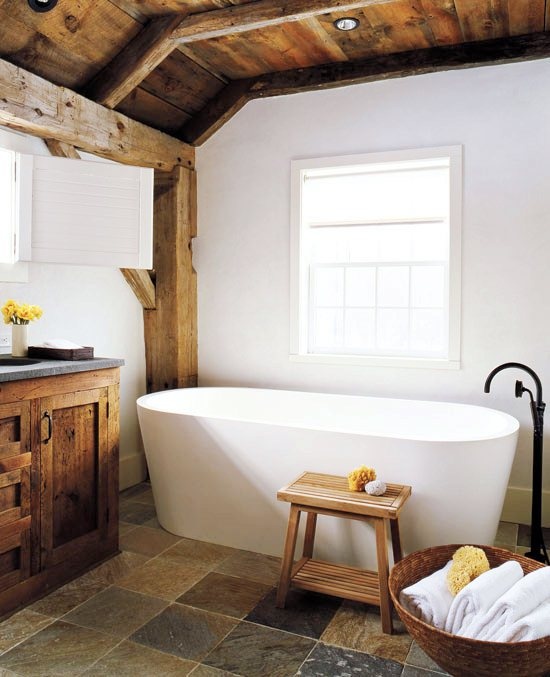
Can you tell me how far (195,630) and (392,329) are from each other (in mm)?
2395

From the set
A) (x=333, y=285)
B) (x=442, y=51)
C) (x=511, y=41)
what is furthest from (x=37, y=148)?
(x=511, y=41)

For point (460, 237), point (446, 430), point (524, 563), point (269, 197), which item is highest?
point (269, 197)

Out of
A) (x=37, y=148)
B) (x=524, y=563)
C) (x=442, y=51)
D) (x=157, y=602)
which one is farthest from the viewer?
(x=442, y=51)

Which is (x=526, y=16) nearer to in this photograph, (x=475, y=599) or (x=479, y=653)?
(x=475, y=599)

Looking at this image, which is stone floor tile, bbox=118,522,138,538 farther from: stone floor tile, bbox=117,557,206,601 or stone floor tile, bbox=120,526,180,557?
stone floor tile, bbox=117,557,206,601

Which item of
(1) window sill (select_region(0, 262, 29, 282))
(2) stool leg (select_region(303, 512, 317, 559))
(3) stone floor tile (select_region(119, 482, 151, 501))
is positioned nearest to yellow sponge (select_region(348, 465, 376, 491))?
(2) stool leg (select_region(303, 512, 317, 559))

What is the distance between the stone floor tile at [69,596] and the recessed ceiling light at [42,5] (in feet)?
8.99

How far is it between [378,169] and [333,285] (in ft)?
2.79

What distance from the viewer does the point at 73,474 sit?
112 inches

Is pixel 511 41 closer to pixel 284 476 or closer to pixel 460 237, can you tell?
pixel 460 237

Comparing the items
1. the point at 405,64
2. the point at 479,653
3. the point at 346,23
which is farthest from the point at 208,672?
the point at 405,64

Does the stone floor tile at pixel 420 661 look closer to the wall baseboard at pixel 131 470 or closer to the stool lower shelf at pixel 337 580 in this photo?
the stool lower shelf at pixel 337 580

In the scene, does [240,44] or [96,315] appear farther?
[96,315]

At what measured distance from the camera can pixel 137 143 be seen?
155 inches
